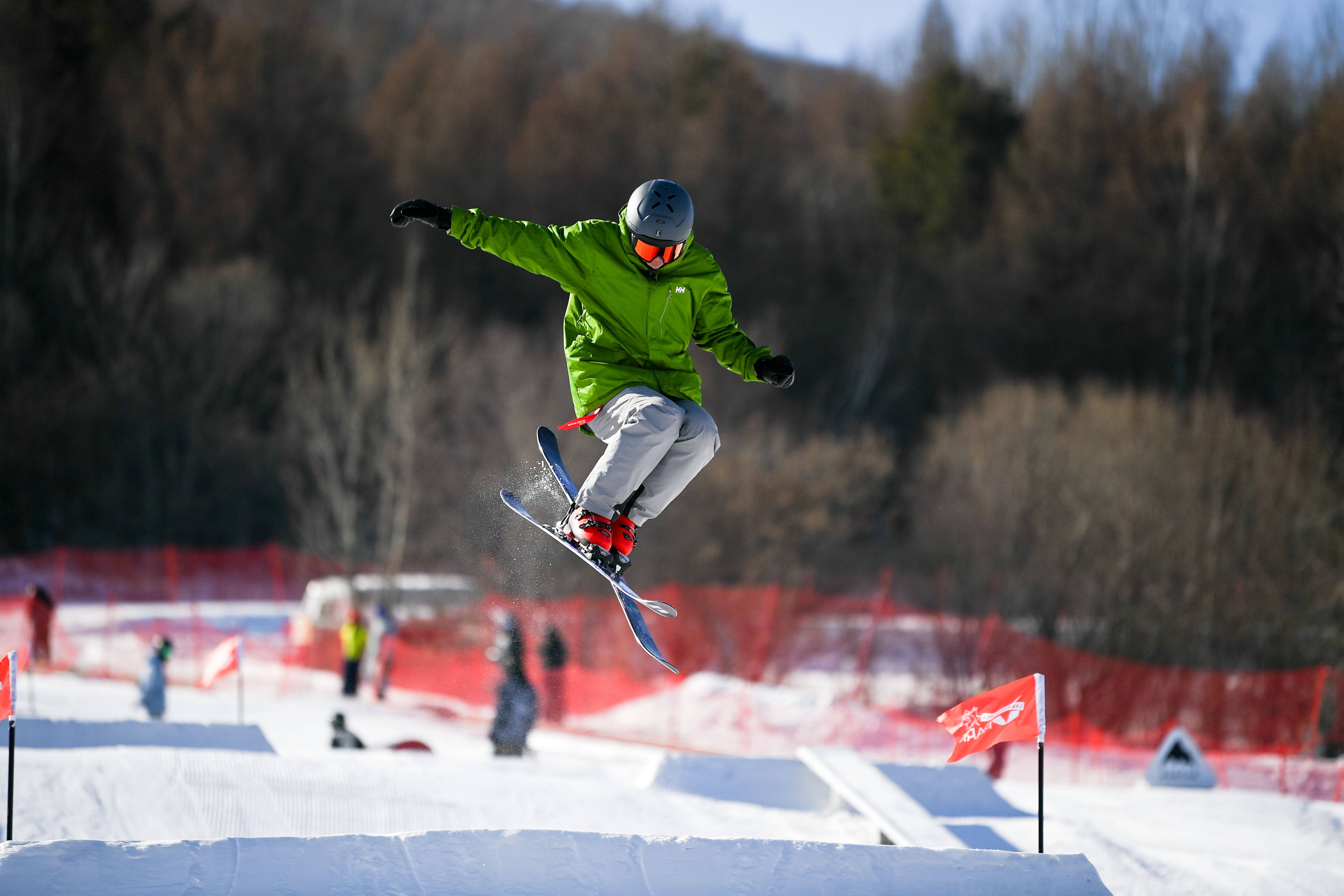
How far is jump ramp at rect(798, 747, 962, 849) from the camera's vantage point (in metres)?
6.77

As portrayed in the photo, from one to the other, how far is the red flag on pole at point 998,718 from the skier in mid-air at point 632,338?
2.06 meters

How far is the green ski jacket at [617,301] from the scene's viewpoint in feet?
18.6

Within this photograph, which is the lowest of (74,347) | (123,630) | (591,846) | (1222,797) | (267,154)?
(123,630)

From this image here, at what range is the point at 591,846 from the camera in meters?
5.25

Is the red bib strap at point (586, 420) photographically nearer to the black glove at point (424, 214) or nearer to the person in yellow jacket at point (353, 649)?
the black glove at point (424, 214)

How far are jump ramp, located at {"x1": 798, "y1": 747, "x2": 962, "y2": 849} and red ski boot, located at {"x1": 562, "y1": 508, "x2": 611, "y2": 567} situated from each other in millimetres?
2227

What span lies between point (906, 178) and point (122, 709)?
3768 centimetres

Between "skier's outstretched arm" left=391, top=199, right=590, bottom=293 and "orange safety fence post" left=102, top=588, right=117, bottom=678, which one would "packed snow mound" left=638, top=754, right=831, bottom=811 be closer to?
"skier's outstretched arm" left=391, top=199, right=590, bottom=293

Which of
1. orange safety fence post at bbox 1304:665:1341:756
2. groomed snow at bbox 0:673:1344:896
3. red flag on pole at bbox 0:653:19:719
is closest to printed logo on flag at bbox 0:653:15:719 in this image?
red flag on pole at bbox 0:653:19:719

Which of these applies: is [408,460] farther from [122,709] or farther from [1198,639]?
[1198,639]

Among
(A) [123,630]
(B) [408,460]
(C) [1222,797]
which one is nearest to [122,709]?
(A) [123,630]

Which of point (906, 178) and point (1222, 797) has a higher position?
point (906, 178)

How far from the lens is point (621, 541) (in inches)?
236

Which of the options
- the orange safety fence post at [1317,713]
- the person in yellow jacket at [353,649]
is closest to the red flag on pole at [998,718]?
the orange safety fence post at [1317,713]
